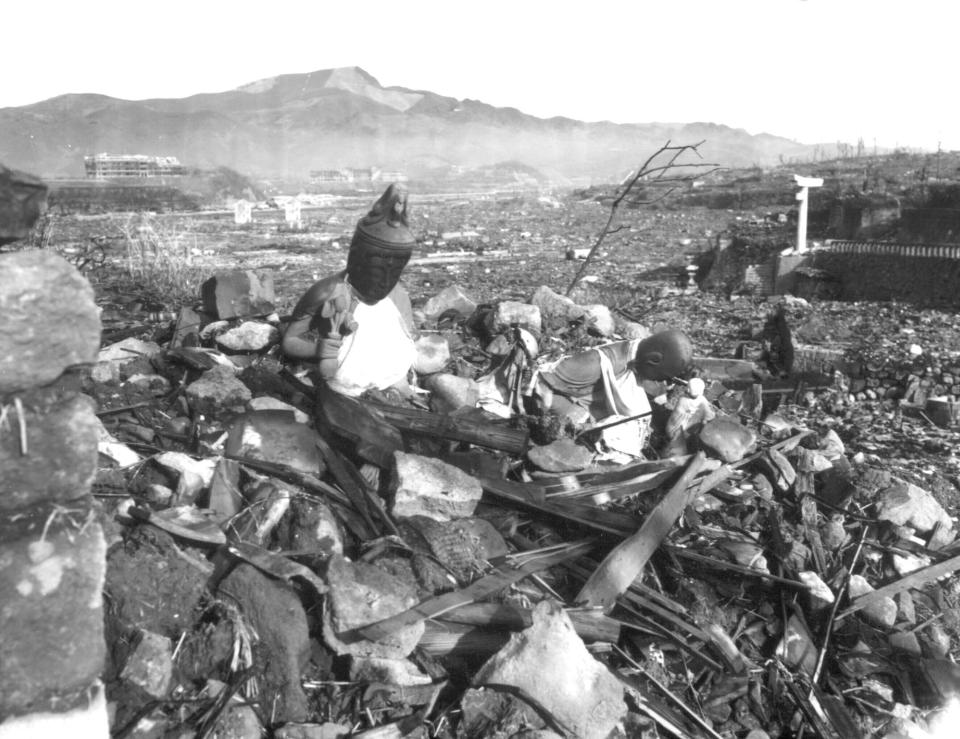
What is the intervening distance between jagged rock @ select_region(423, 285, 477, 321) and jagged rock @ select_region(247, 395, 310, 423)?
7.74 feet

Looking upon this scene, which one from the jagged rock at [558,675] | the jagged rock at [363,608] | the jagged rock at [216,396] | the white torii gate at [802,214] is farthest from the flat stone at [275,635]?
the white torii gate at [802,214]

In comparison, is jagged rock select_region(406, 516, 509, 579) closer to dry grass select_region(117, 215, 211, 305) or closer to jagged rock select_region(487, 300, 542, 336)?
jagged rock select_region(487, 300, 542, 336)

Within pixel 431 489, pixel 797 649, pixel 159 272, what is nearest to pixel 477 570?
pixel 431 489

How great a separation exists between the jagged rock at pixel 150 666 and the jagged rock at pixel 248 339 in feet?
9.64

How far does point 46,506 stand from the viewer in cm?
173

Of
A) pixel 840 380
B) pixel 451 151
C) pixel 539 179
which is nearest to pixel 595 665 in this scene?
pixel 840 380

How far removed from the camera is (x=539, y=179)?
3255 inches

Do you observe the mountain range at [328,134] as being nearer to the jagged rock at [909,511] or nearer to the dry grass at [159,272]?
the dry grass at [159,272]

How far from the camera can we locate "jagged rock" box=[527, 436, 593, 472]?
14.3 ft

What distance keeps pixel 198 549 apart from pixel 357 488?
0.87 meters

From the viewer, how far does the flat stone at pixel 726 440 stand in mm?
4723

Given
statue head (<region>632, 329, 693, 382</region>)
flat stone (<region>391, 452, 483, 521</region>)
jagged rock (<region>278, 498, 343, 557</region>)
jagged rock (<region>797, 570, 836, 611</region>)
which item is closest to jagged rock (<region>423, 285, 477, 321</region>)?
statue head (<region>632, 329, 693, 382</region>)

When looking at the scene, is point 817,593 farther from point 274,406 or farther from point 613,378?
point 274,406

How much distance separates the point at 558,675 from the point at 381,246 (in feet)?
8.53
